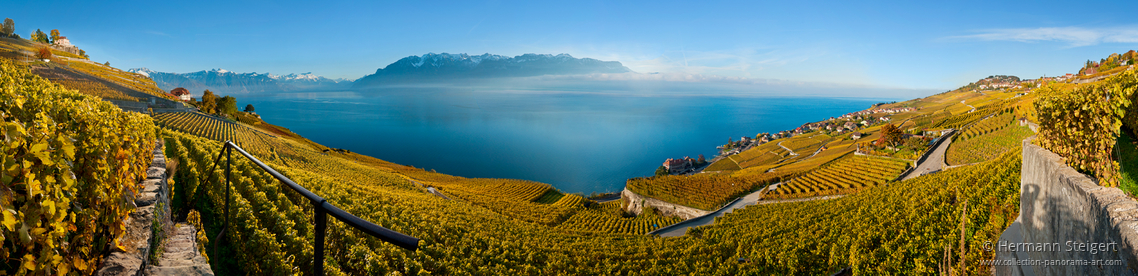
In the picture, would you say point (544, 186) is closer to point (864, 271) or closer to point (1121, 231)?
point (864, 271)

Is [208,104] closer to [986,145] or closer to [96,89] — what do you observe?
[96,89]

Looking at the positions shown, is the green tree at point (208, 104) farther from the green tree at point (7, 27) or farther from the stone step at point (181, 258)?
the stone step at point (181, 258)

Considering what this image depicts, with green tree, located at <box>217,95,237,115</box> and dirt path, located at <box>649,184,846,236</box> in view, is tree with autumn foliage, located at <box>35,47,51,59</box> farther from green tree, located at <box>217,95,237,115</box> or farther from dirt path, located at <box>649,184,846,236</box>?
dirt path, located at <box>649,184,846,236</box>

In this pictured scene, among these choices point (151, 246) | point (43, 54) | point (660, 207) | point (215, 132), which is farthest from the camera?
point (43, 54)

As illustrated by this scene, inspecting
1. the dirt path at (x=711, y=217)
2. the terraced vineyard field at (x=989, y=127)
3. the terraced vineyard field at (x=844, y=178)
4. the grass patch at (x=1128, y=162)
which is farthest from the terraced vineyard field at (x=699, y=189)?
the grass patch at (x=1128, y=162)

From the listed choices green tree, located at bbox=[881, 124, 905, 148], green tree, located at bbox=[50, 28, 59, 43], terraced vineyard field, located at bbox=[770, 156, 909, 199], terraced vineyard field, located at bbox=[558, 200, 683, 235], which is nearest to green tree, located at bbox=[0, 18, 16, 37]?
green tree, located at bbox=[50, 28, 59, 43]

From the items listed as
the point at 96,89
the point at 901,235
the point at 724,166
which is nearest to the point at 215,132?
the point at 96,89
